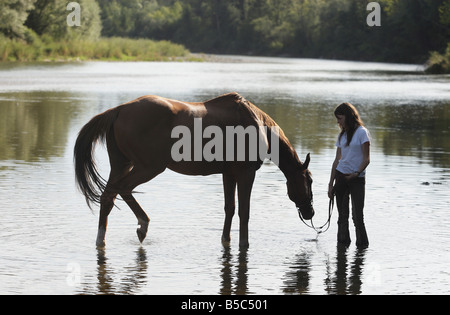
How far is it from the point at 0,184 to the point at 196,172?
4.35m

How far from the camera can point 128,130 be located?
27.6 feet

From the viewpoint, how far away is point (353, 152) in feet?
29.0

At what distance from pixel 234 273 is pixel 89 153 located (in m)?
2.07

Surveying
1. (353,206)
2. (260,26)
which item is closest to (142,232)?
(353,206)

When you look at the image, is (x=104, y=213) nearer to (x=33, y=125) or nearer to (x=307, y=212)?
(x=307, y=212)

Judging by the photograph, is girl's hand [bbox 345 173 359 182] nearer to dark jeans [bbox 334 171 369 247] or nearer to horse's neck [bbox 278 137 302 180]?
dark jeans [bbox 334 171 369 247]

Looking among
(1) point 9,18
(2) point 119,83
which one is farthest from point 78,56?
(2) point 119,83

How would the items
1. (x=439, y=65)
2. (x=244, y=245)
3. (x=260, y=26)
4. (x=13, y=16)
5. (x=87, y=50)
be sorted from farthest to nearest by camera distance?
(x=260, y=26), (x=87, y=50), (x=13, y=16), (x=439, y=65), (x=244, y=245)

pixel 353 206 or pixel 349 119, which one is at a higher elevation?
pixel 349 119

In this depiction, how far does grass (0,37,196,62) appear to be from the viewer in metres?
69.8

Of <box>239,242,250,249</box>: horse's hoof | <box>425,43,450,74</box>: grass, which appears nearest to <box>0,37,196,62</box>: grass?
<box>425,43,450,74</box>: grass

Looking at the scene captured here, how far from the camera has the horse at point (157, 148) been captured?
845cm

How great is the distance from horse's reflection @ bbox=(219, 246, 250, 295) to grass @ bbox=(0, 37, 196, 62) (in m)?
61.4

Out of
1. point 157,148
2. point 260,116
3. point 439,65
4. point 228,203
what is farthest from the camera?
point 439,65
